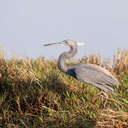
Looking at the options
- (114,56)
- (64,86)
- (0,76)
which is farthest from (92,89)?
(114,56)

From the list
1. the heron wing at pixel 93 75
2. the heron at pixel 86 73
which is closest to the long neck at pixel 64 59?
the heron at pixel 86 73

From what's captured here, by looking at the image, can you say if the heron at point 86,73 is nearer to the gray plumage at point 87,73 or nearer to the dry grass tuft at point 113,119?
the gray plumage at point 87,73

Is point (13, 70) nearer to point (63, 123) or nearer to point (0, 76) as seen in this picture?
point (0, 76)

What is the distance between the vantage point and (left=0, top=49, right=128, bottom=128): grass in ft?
15.1

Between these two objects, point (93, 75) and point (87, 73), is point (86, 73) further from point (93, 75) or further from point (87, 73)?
point (93, 75)

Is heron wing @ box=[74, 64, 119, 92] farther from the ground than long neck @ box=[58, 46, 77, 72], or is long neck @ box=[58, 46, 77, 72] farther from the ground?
long neck @ box=[58, 46, 77, 72]

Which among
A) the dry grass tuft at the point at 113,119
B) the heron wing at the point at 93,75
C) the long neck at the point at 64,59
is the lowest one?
the dry grass tuft at the point at 113,119

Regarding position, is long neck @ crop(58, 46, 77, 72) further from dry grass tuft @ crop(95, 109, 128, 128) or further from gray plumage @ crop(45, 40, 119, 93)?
dry grass tuft @ crop(95, 109, 128, 128)

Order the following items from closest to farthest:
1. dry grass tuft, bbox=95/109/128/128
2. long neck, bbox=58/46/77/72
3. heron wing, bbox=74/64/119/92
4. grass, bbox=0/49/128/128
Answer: dry grass tuft, bbox=95/109/128/128
grass, bbox=0/49/128/128
heron wing, bbox=74/64/119/92
long neck, bbox=58/46/77/72

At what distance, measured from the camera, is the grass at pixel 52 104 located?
4.59 metres

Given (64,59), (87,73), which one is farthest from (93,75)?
(64,59)

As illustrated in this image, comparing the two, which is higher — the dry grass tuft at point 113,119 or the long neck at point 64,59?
the long neck at point 64,59

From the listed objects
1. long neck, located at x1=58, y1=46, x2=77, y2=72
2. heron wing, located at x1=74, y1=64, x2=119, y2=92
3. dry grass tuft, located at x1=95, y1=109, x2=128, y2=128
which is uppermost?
long neck, located at x1=58, y1=46, x2=77, y2=72

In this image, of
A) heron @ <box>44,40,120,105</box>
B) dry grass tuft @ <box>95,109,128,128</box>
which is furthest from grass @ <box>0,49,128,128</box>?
heron @ <box>44,40,120,105</box>
